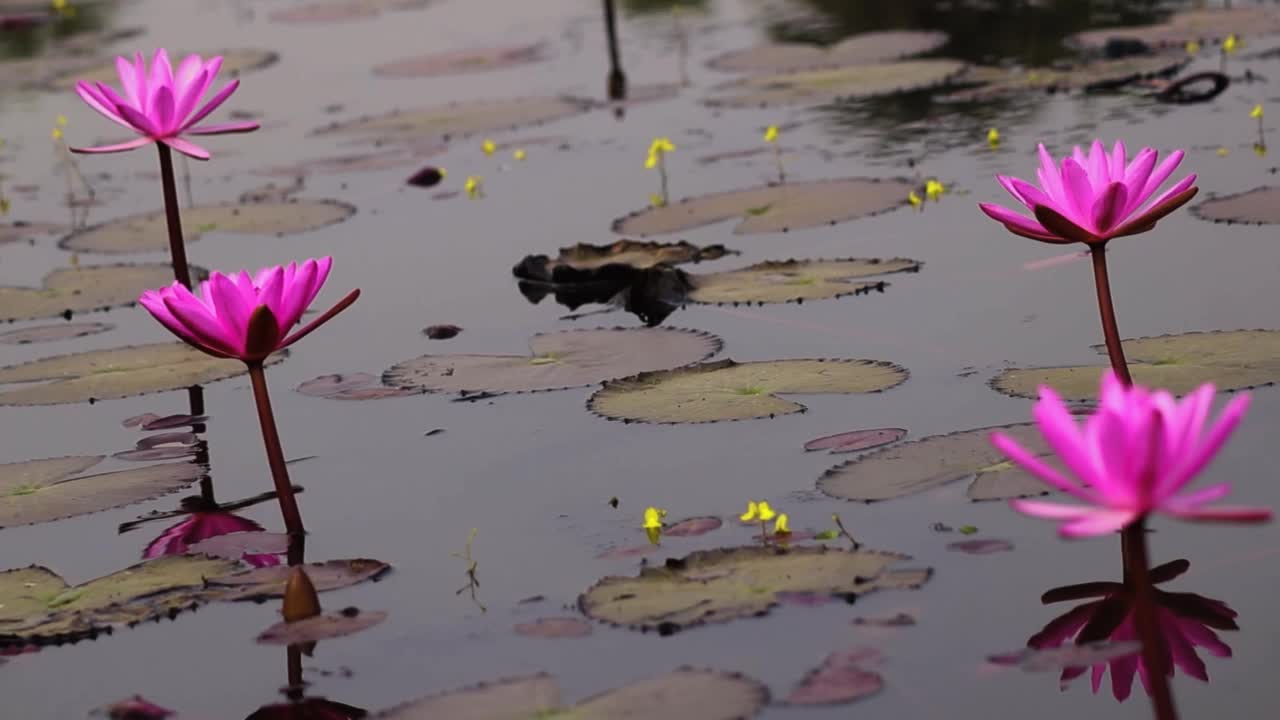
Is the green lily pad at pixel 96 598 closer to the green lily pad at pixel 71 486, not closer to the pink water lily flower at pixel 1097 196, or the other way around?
the green lily pad at pixel 71 486

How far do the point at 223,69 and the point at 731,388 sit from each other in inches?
224

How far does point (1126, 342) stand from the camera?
3225 mm

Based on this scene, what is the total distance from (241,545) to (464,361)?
38.1 inches

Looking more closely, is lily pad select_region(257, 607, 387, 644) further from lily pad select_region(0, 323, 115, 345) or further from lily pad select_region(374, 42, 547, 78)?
lily pad select_region(374, 42, 547, 78)

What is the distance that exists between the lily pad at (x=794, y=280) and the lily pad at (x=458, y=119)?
8.01 feet

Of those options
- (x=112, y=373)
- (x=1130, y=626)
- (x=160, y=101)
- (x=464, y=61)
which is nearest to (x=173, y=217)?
(x=160, y=101)

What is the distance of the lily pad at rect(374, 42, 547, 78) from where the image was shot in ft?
25.5

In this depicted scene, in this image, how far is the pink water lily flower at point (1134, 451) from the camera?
1.60 metres

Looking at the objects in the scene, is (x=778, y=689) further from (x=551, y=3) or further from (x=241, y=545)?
(x=551, y=3)

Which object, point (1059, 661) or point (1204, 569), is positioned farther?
point (1204, 569)

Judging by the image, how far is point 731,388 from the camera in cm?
319

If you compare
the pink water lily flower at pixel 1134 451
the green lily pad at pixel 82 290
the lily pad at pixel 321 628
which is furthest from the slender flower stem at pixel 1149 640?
the green lily pad at pixel 82 290

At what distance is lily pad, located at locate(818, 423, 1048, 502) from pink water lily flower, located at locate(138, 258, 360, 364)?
83 centimetres

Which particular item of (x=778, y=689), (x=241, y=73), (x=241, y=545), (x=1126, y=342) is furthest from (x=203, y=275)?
(x=241, y=73)
